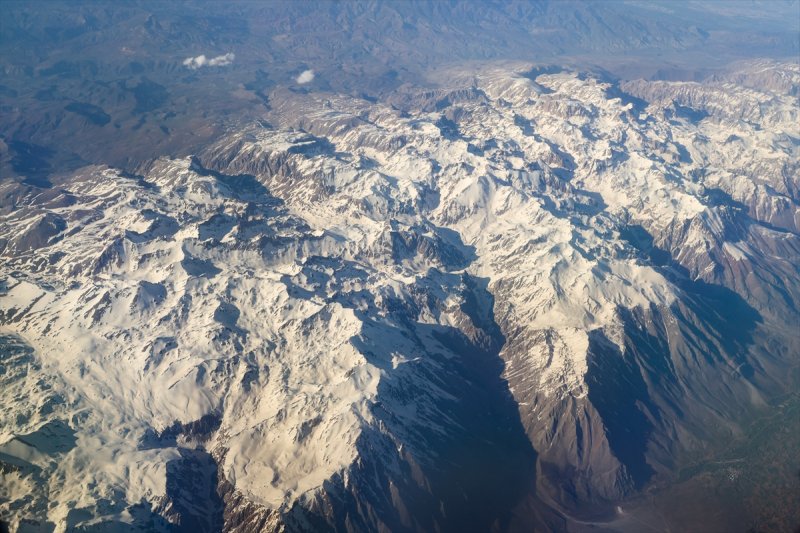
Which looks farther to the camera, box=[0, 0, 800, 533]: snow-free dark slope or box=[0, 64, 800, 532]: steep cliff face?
box=[0, 64, 800, 532]: steep cliff face

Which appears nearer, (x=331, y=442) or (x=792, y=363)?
(x=331, y=442)

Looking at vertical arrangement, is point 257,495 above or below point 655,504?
above

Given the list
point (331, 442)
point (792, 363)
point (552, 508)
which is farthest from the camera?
point (792, 363)

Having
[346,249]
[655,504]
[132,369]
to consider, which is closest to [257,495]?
[132,369]

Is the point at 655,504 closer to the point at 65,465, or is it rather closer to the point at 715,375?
the point at 715,375

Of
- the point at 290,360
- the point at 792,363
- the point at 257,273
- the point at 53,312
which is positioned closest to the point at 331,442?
the point at 290,360

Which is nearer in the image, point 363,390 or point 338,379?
point 363,390

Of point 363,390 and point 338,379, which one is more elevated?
point 363,390

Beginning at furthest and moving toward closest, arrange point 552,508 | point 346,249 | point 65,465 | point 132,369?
point 346,249
point 132,369
point 552,508
point 65,465

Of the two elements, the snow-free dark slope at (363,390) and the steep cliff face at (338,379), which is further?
the steep cliff face at (338,379)

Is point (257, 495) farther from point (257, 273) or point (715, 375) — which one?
point (715, 375)
